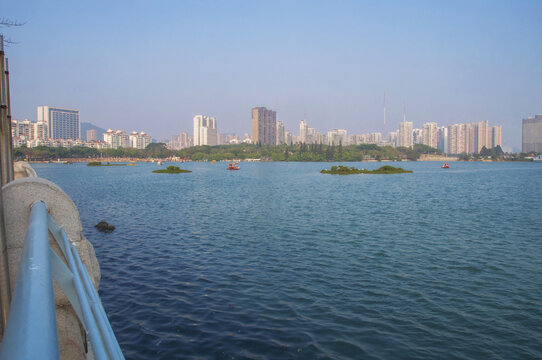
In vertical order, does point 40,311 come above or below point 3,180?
below

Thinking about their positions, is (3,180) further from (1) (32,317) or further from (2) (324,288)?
(2) (324,288)

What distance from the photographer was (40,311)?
1861 millimetres

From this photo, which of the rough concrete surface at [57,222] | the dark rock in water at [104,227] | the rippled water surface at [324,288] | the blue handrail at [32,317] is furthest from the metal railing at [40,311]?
the dark rock in water at [104,227]

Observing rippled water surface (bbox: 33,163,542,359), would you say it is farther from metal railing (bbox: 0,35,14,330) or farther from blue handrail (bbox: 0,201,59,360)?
blue handrail (bbox: 0,201,59,360)

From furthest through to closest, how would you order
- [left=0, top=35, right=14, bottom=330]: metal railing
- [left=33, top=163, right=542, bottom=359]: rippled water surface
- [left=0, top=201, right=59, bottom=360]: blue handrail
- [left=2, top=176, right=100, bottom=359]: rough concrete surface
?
1. [left=33, top=163, right=542, bottom=359]: rippled water surface
2. [left=2, top=176, right=100, bottom=359]: rough concrete surface
3. [left=0, top=35, right=14, bottom=330]: metal railing
4. [left=0, top=201, right=59, bottom=360]: blue handrail

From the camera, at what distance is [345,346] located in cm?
866

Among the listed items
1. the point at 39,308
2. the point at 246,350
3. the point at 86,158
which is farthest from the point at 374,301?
the point at 86,158

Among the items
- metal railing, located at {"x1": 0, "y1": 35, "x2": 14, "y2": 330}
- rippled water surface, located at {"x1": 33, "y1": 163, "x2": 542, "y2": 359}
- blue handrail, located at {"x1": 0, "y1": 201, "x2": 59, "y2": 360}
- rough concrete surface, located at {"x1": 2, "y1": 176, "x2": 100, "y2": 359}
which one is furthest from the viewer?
rippled water surface, located at {"x1": 33, "y1": 163, "x2": 542, "y2": 359}

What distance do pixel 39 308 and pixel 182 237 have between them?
723 inches

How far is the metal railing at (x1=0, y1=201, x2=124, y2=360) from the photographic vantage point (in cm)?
163

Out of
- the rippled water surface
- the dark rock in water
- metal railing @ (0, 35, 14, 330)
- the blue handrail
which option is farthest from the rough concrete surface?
the dark rock in water


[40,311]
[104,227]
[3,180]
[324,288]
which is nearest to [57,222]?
[3,180]

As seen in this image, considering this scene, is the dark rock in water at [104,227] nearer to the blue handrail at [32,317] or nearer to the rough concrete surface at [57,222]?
the rough concrete surface at [57,222]

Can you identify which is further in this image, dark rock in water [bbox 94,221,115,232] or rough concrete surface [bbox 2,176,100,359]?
dark rock in water [bbox 94,221,115,232]
